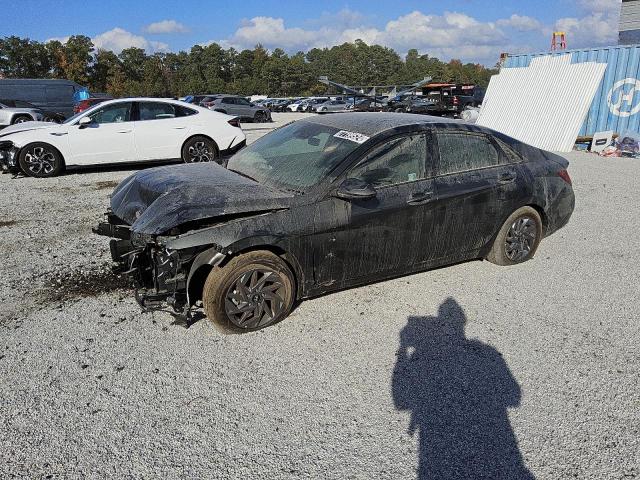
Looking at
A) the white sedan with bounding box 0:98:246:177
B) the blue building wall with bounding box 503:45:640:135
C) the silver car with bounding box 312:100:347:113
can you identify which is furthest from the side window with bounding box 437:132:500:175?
the silver car with bounding box 312:100:347:113

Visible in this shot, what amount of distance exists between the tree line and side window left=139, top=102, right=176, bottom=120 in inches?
1996

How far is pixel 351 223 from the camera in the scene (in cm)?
383

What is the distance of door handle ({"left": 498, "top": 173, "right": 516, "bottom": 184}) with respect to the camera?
4.71m

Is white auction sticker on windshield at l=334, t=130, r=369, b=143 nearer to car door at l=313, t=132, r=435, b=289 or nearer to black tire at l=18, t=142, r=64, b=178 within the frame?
car door at l=313, t=132, r=435, b=289

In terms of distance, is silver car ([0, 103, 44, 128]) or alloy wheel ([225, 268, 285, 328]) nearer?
alloy wheel ([225, 268, 285, 328])

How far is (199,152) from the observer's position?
10164 millimetres

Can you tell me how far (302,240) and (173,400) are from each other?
1421 mm

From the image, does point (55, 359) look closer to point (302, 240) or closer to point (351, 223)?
point (302, 240)

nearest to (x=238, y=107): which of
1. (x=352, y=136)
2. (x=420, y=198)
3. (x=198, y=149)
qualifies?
(x=198, y=149)

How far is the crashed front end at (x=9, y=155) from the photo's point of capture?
29.9 ft

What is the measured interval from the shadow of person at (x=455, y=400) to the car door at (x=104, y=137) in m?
7.59

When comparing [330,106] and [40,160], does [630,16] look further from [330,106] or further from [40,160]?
[40,160]

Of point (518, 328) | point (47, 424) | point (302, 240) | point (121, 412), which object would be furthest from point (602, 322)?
point (47, 424)

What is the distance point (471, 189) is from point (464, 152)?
14.8 inches
